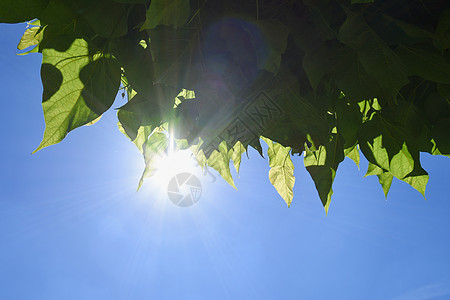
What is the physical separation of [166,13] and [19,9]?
19 centimetres

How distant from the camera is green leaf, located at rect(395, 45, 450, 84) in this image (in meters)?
0.48

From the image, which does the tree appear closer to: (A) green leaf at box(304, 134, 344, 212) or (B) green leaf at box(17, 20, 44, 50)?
(A) green leaf at box(304, 134, 344, 212)

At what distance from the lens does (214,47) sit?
490 mm

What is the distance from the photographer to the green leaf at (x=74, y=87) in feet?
1.58

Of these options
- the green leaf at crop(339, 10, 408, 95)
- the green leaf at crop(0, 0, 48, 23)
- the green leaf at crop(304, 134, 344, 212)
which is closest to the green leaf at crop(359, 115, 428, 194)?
the green leaf at crop(304, 134, 344, 212)

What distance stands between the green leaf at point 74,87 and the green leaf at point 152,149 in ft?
0.52

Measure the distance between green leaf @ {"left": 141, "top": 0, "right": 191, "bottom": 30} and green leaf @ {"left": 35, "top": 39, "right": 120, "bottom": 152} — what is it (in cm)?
15

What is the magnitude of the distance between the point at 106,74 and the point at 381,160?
514mm

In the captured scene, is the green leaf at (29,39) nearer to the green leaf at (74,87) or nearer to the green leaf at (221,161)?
the green leaf at (74,87)

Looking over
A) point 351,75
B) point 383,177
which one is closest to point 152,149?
point 351,75

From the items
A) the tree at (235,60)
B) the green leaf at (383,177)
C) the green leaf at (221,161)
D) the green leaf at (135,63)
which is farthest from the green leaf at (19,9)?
the green leaf at (383,177)

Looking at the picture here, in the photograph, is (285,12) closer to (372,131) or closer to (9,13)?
(372,131)

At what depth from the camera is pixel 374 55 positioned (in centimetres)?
44

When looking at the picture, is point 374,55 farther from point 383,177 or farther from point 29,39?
point 29,39
